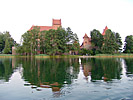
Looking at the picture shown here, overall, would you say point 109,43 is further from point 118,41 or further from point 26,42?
point 26,42

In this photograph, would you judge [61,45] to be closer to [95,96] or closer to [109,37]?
[109,37]

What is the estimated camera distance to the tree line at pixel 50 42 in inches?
2576

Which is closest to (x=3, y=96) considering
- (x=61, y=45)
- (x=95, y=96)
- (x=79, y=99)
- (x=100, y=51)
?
(x=79, y=99)

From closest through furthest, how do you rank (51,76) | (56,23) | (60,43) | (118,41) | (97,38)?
(51,76) < (60,43) < (118,41) < (97,38) < (56,23)

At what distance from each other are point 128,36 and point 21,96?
7994cm

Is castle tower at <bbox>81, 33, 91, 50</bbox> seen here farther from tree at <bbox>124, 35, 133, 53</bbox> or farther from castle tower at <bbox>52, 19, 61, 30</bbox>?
tree at <bbox>124, 35, 133, 53</bbox>

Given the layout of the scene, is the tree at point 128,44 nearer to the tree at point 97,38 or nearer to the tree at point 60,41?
the tree at point 97,38

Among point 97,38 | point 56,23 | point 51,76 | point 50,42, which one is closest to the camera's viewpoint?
point 51,76

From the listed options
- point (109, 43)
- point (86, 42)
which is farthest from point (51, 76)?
point (86, 42)

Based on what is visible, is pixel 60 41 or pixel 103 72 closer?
pixel 103 72

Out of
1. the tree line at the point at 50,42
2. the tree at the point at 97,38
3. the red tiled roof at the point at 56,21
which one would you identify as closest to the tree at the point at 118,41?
the tree at the point at 97,38

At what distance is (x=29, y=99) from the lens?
7.57 meters

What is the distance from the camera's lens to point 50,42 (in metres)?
65.1

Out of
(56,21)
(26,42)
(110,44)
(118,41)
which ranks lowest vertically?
(110,44)
